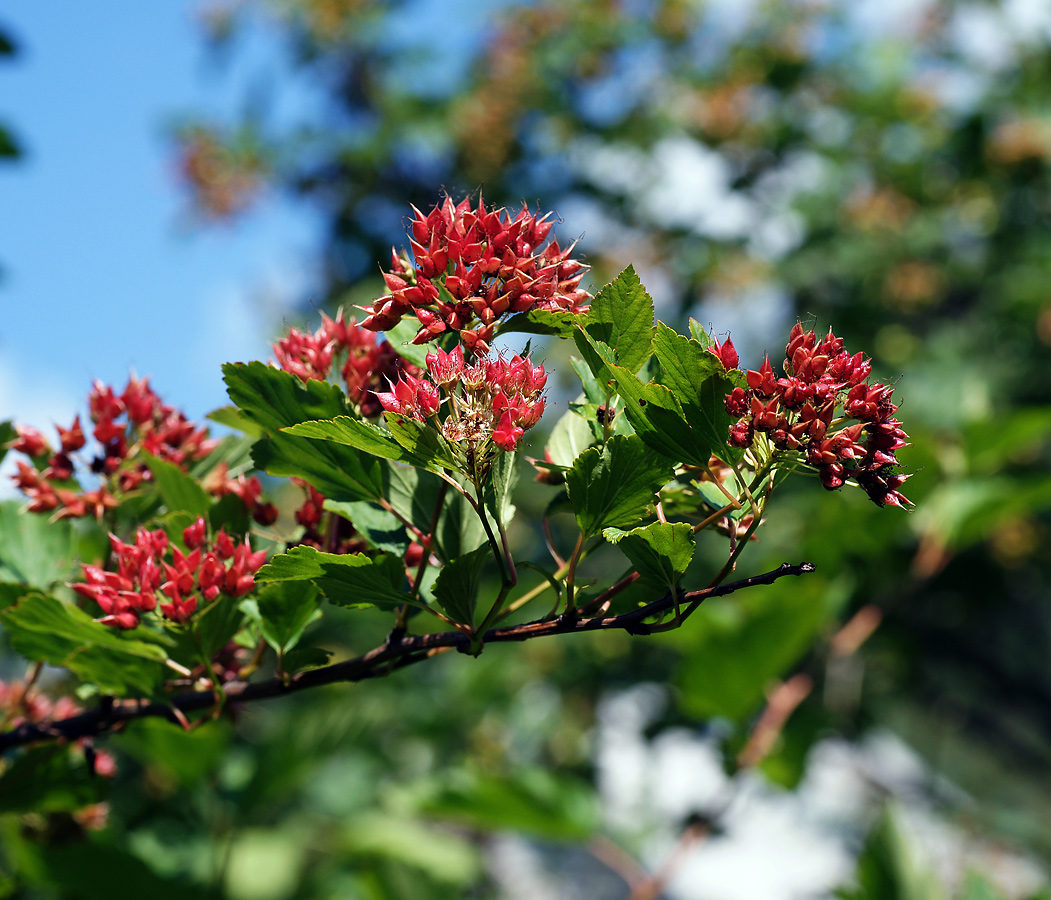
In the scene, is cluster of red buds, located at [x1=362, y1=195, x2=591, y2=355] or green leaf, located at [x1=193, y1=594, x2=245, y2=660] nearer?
cluster of red buds, located at [x1=362, y1=195, x2=591, y2=355]

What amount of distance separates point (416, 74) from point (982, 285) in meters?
3.44

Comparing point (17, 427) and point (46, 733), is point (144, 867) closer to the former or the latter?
point (46, 733)

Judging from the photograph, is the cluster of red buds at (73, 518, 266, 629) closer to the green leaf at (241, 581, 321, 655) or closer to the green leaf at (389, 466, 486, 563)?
the green leaf at (241, 581, 321, 655)

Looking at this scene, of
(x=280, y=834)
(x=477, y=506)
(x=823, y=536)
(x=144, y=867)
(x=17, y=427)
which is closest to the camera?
(x=477, y=506)

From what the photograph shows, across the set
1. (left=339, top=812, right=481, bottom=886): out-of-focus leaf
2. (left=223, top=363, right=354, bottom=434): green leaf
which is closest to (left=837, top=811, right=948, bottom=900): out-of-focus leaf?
(left=339, top=812, right=481, bottom=886): out-of-focus leaf

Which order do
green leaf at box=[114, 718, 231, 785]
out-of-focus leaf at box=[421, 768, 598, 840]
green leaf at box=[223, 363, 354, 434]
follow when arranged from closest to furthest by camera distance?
1. green leaf at box=[223, 363, 354, 434]
2. green leaf at box=[114, 718, 231, 785]
3. out-of-focus leaf at box=[421, 768, 598, 840]

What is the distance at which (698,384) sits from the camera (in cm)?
72

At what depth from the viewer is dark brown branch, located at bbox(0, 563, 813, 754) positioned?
735 mm

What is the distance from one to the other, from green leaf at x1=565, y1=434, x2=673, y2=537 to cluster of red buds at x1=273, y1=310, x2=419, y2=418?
0.73 ft

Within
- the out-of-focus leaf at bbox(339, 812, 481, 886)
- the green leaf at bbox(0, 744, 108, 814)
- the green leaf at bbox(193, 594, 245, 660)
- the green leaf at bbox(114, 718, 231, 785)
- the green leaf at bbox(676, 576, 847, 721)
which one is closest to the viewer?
the green leaf at bbox(193, 594, 245, 660)

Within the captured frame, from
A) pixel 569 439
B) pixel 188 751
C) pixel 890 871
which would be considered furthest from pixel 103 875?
pixel 890 871

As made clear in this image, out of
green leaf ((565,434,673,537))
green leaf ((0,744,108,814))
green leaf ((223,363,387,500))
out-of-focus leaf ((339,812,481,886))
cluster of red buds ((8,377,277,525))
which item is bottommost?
green leaf ((0,744,108,814))

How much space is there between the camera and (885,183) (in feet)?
16.2

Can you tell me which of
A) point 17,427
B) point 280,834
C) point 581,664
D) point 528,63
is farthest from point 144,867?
point 528,63
